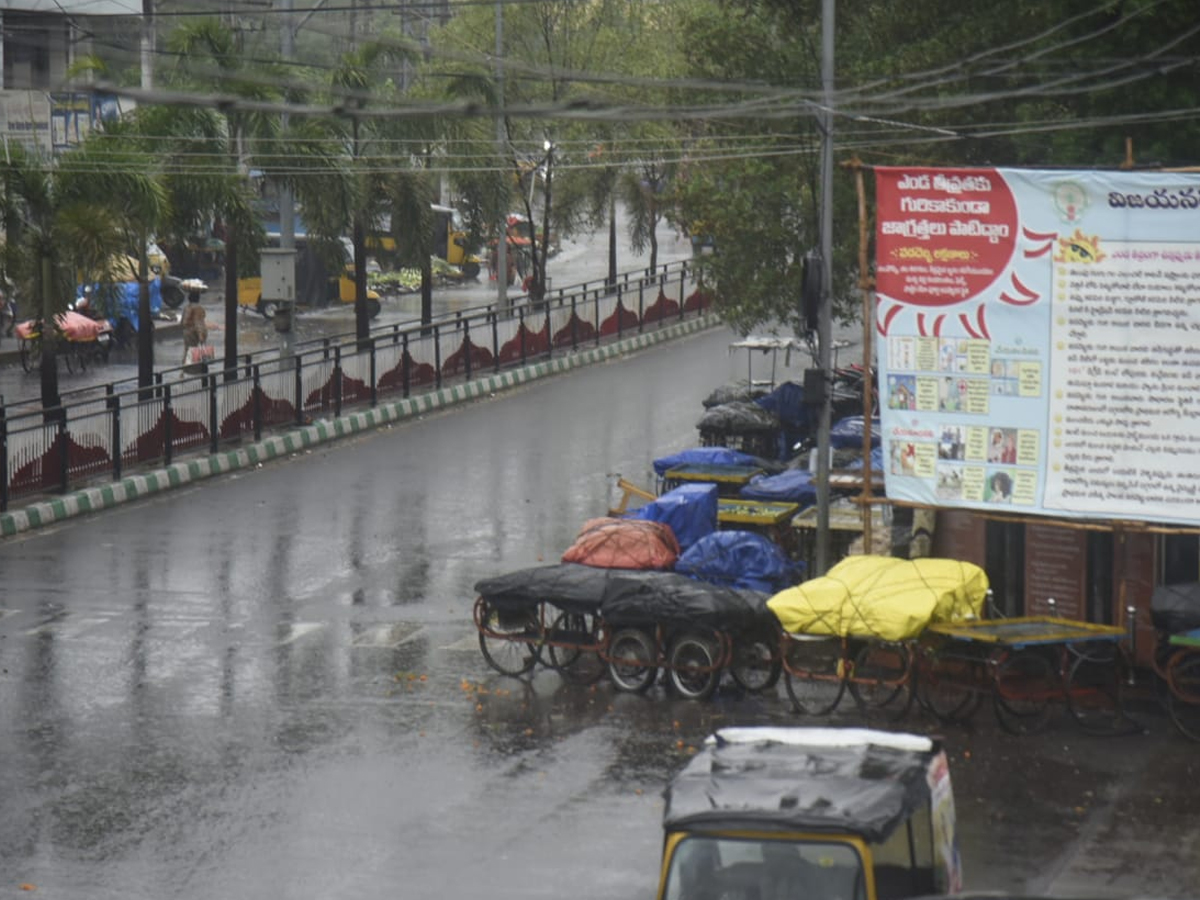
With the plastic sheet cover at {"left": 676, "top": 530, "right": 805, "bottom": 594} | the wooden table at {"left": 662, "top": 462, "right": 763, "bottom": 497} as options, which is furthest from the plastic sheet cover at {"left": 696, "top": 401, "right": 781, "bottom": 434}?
the plastic sheet cover at {"left": 676, "top": 530, "right": 805, "bottom": 594}

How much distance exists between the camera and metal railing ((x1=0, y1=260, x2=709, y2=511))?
84.5ft

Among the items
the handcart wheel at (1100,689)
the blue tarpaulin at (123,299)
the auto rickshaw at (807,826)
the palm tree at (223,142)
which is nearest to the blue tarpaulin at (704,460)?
the palm tree at (223,142)

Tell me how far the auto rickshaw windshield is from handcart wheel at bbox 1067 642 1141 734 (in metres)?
7.71

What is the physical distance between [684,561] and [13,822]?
7.32 m

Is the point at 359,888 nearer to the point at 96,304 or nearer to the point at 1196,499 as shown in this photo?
the point at 1196,499

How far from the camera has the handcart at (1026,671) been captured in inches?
636

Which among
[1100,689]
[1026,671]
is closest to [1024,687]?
[1026,671]

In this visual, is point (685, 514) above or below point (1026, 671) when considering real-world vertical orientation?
above

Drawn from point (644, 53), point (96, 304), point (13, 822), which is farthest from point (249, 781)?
point (644, 53)

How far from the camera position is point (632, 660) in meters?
17.4

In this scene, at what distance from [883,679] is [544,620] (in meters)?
3.20

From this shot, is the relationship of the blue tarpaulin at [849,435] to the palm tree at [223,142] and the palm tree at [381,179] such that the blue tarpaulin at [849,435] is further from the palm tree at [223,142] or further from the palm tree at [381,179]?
the palm tree at [381,179]

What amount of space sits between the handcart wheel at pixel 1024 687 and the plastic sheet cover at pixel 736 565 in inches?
127

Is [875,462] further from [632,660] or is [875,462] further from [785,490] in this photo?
[632,660]
